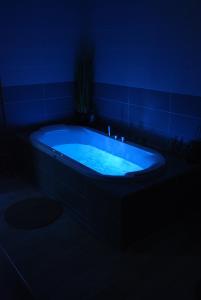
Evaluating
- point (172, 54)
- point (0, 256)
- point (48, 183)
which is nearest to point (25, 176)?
point (48, 183)

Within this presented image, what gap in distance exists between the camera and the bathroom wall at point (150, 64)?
276cm

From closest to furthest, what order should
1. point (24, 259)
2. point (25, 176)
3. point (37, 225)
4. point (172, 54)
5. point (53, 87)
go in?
point (24, 259) → point (37, 225) → point (172, 54) → point (25, 176) → point (53, 87)

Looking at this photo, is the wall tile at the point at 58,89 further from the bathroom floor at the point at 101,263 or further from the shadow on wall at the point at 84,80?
the bathroom floor at the point at 101,263

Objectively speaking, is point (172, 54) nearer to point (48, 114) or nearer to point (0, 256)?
point (48, 114)

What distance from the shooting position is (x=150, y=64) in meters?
3.14

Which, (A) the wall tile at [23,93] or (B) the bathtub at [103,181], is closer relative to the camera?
(B) the bathtub at [103,181]

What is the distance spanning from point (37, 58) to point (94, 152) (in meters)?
1.32

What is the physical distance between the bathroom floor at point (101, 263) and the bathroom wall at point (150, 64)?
3.40 feet

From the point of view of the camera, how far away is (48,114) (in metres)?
3.99

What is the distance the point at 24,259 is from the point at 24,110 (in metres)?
2.07

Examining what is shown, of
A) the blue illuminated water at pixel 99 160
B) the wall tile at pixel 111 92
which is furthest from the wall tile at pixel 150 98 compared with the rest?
the blue illuminated water at pixel 99 160

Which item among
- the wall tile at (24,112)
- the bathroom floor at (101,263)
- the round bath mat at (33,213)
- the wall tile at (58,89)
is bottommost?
the bathroom floor at (101,263)

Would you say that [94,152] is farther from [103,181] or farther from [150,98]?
[103,181]

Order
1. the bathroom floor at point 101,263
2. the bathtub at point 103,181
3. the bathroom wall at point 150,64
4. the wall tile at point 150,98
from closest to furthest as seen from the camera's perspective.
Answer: the bathroom floor at point 101,263
the bathtub at point 103,181
the bathroom wall at point 150,64
the wall tile at point 150,98
